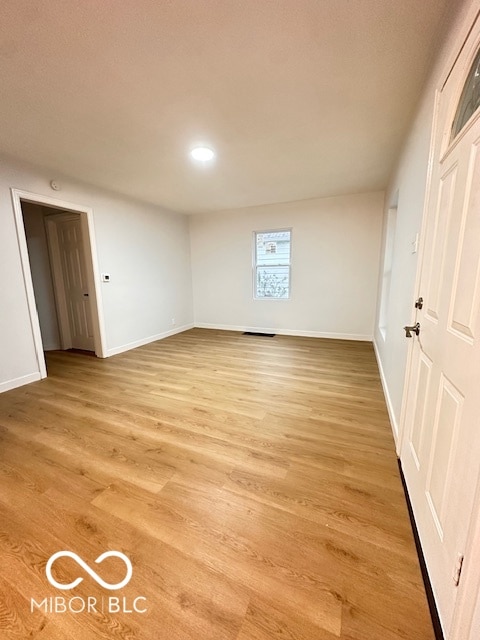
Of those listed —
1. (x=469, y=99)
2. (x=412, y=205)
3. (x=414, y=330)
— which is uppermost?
(x=469, y=99)

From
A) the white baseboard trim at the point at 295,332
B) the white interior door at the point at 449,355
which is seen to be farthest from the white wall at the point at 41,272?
the white interior door at the point at 449,355

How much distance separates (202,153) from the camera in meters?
2.78

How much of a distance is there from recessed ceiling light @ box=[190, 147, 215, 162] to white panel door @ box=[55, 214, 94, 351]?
2503 mm

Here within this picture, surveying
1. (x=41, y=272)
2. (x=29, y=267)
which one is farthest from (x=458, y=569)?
(x=41, y=272)

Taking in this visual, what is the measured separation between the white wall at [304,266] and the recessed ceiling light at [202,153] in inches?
93.0

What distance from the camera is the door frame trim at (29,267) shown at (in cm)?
299

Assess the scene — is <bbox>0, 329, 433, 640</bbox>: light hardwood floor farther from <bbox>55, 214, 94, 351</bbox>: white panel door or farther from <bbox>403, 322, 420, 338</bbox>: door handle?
<bbox>55, 214, 94, 351</bbox>: white panel door

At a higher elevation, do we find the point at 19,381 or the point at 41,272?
the point at 41,272

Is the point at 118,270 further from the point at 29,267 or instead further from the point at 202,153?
the point at 202,153

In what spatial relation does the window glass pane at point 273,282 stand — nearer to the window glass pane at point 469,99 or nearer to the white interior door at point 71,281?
the white interior door at point 71,281

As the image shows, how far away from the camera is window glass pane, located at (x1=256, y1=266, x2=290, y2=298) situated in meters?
5.20

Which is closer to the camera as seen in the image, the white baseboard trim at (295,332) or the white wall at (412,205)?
the white wall at (412,205)

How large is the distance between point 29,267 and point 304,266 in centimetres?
420
